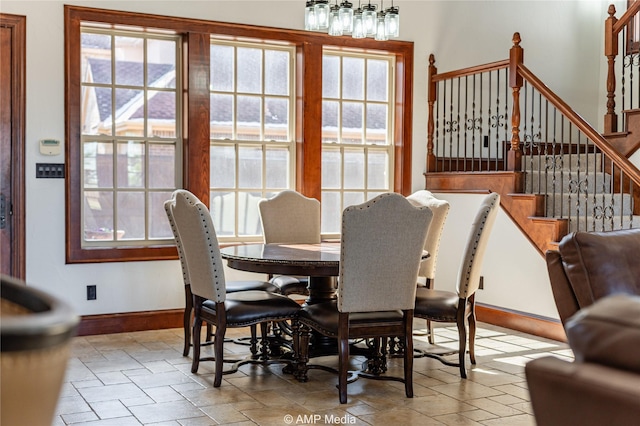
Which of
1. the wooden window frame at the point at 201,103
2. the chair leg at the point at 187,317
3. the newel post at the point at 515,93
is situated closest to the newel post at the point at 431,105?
the wooden window frame at the point at 201,103

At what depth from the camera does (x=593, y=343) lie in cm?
141

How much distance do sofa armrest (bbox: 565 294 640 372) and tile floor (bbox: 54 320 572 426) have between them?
216 cm

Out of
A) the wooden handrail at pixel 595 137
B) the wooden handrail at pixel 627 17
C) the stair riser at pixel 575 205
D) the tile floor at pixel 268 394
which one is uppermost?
the wooden handrail at pixel 627 17

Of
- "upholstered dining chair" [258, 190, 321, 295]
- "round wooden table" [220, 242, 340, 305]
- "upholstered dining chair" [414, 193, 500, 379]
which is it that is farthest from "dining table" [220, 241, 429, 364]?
"upholstered dining chair" [258, 190, 321, 295]

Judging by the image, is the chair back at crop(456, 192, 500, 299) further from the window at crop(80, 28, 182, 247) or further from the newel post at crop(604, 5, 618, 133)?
the newel post at crop(604, 5, 618, 133)

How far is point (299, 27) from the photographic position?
617 centimetres

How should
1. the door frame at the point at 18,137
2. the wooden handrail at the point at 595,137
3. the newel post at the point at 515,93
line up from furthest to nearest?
the newel post at the point at 515,93 < the door frame at the point at 18,137 < the wooden handrail at the point at 595,137

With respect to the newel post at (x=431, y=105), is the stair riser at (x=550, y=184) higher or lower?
lower

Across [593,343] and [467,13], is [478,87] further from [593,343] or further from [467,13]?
[593,343]

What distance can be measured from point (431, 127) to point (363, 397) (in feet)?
11.5

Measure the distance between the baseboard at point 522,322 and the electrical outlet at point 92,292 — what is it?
321cm

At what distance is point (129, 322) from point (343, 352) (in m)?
2.47

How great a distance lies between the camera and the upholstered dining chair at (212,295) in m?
3.97

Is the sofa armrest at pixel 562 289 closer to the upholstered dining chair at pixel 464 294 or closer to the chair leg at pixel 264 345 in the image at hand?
the upholstered dining chair at pixel 464 294
